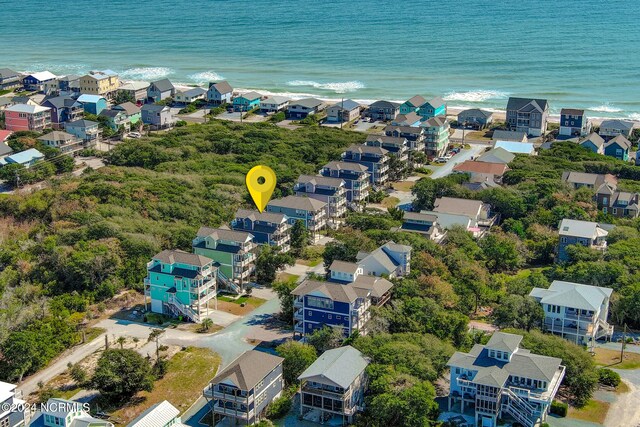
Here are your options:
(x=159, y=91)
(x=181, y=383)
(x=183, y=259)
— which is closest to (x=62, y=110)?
(x=159, y=91)

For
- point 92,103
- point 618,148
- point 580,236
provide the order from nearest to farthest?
point 580,236 → point 618,148 → point 92,103

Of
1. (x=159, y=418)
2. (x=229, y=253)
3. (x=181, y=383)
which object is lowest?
(x=181, y=383)

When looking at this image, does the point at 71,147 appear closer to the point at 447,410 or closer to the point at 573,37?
the point at 447,410

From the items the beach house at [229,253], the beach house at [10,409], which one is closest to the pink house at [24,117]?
the beach house at [229,253]

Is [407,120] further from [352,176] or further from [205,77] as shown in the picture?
[205,77]

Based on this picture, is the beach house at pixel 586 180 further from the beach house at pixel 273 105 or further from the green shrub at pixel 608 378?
the beach house at pixel 273 105

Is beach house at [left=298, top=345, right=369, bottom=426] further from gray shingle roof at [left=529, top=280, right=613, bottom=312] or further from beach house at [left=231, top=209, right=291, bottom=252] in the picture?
beach house at [left=231, top=209, right=291, bottom=252]
